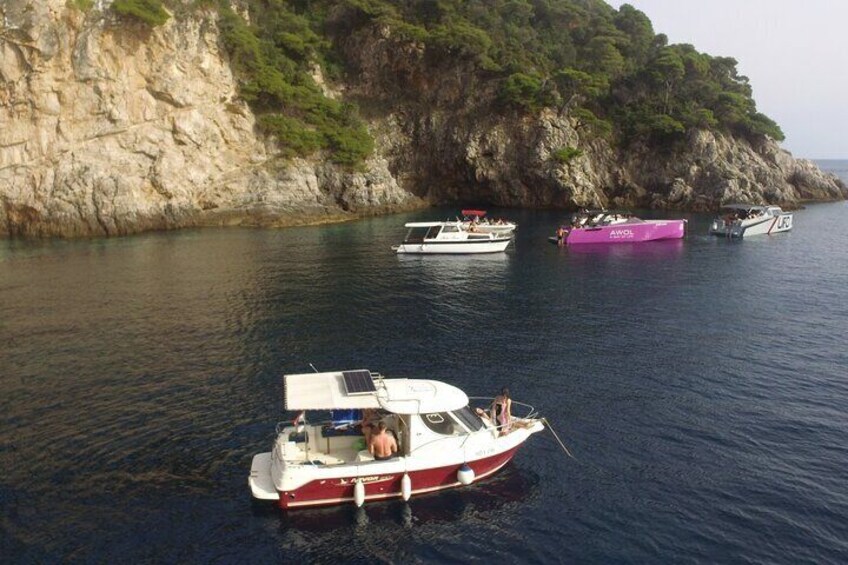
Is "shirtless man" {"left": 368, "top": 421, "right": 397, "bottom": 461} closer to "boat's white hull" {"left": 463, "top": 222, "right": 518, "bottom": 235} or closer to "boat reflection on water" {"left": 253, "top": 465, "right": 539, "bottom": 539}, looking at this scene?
"boat reflection on water" {"left": 253, "top": 465, "right": 539, "bottom": 539}

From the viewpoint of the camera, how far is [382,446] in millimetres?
21281

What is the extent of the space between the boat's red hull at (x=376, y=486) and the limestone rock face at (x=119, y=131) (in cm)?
6291

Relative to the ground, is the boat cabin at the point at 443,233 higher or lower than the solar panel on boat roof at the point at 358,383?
higher

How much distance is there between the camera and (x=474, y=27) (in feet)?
348

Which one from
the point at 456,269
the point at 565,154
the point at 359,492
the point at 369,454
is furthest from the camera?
the point at 565,154

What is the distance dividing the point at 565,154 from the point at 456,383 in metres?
76.5

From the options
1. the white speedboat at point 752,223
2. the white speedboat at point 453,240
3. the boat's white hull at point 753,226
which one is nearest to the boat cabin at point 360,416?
the white speedboat at point 453,240

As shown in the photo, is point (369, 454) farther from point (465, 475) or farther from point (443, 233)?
point (443, 233)

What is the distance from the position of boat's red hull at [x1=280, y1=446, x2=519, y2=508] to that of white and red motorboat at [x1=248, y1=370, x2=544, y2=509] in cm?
3

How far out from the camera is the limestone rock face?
70.2 m

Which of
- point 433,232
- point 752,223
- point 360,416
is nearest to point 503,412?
point 360,416

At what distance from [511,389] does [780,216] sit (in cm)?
6481

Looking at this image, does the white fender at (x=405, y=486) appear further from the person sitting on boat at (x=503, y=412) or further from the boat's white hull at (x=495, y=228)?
the boat's white hull at (x=495, y=228)

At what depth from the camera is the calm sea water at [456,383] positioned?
19188mm
